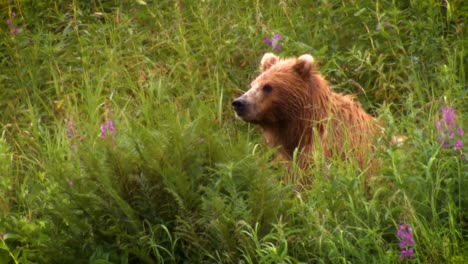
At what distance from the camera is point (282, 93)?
7.72 metres

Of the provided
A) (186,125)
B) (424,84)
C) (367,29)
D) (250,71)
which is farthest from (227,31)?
(186,125)

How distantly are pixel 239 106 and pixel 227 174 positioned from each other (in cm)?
197

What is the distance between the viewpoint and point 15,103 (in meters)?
8.56

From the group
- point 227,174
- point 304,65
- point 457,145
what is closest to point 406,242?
point 457,145

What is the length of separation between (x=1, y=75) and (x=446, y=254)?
15.2 ft

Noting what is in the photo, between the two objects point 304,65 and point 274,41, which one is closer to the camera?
point 304,65

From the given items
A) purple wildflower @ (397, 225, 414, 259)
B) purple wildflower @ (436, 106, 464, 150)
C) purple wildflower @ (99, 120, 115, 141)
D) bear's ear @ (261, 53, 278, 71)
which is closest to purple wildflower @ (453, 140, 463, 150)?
purple wildflower @ (436, 106, 464, 150)

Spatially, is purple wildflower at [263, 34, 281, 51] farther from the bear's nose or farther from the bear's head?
the bear's nose

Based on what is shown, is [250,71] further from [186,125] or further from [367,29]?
[186,125]

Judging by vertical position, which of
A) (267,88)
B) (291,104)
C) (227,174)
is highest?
(227,174)

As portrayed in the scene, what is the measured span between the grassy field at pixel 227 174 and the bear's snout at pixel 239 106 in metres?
0.23

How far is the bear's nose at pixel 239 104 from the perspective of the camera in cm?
757

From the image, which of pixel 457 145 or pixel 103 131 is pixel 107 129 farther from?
pixel 457 145

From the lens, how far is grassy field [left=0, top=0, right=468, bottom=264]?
5.52m
